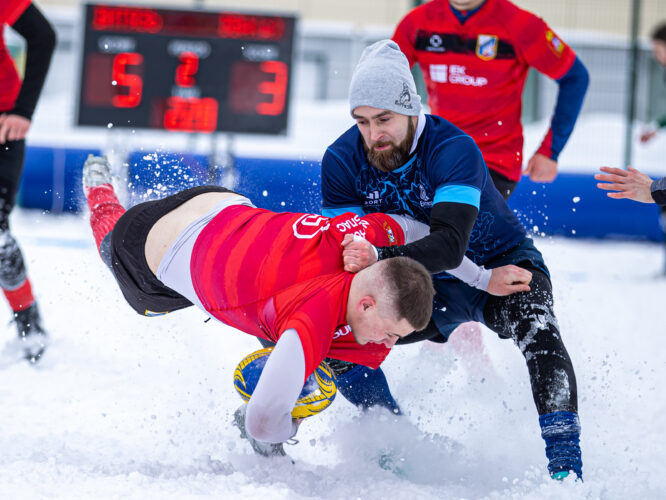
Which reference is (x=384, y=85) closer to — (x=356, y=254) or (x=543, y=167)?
(x=356, y=254)

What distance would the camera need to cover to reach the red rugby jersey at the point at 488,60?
279cm

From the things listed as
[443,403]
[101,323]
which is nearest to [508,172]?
[443,403]

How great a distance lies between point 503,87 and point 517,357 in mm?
1147

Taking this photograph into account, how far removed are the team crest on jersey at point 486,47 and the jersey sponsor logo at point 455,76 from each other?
80mm

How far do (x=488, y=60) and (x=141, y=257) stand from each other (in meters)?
1.54

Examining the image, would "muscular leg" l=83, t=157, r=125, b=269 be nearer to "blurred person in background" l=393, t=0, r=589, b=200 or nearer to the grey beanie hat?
the grey beanie hat

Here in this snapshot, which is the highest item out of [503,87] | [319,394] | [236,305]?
[503,87]

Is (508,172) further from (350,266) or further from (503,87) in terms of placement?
(350,266)

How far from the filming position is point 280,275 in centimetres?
186

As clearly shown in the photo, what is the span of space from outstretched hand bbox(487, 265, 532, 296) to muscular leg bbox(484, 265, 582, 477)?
0.03 meters

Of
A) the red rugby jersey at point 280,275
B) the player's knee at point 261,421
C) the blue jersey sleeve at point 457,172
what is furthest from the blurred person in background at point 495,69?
the player's knee at point 261,421

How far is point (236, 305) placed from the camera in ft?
6.26

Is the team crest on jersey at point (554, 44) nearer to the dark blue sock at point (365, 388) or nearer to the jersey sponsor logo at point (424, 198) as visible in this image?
the jersey sponsor logo at point (424, 198)

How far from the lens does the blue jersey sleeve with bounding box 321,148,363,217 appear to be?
2.27 meters
